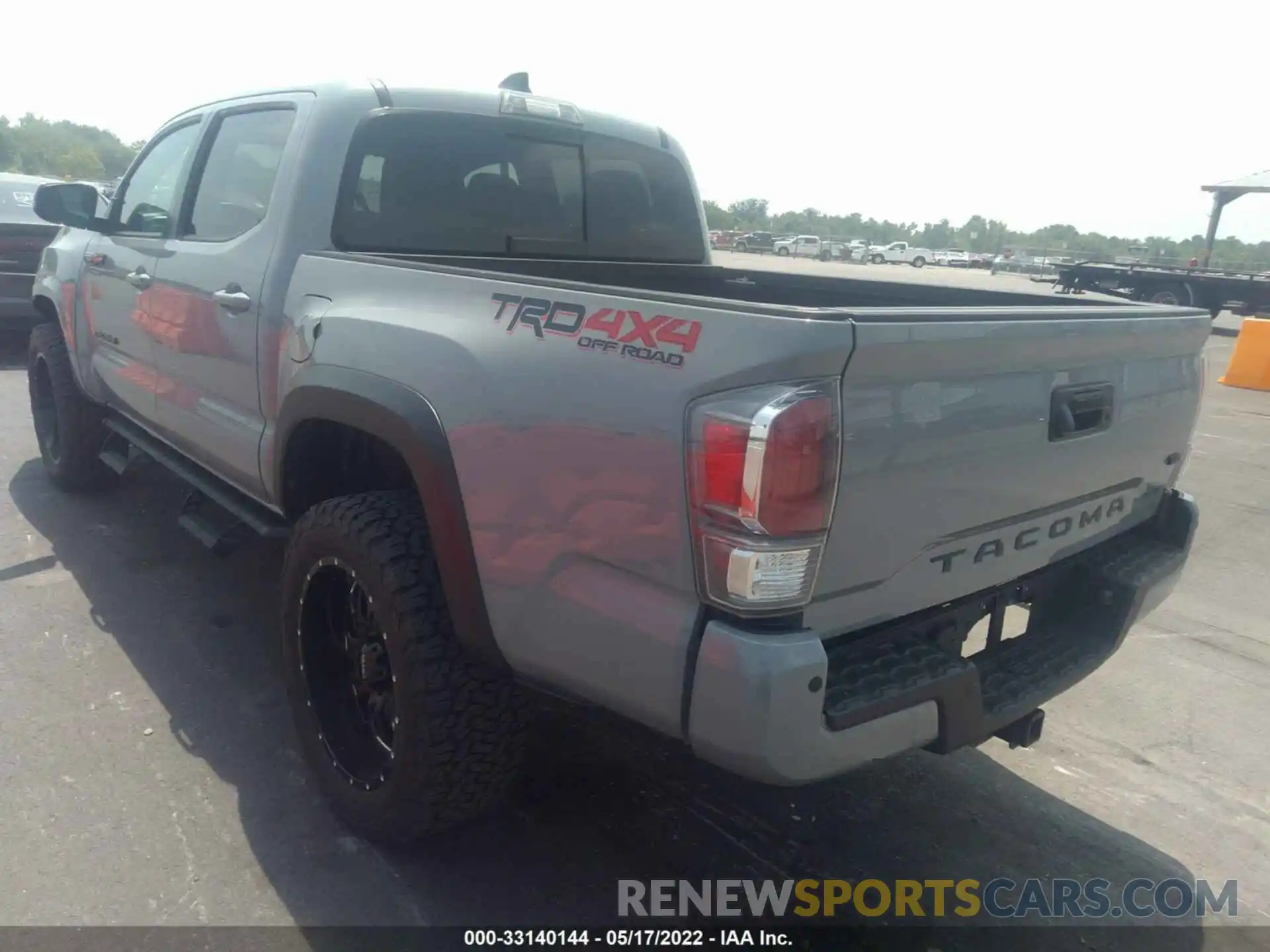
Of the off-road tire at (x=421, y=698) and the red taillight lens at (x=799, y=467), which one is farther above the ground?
the red taillight lens at (x=799, y=467)

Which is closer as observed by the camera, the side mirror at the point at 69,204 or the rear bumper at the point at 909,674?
the rear bumper at the point at 909,674

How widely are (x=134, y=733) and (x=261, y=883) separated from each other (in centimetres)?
95

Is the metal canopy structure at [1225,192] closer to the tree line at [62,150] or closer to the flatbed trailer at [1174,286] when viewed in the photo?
the flatbed trailer at [1174,286]

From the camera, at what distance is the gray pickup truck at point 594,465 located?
1.84m

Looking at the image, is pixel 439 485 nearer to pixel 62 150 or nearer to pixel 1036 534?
pixel 1036 534

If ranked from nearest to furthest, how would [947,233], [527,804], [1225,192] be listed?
[527,804] < [1225,192] < [947,233]

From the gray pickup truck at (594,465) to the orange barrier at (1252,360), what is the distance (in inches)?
438

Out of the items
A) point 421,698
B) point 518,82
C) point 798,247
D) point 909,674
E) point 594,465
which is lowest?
point 798,247

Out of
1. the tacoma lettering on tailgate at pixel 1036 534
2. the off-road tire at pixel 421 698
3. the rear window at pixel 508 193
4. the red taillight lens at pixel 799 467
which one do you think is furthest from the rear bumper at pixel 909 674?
the rear window at pixel 508 193

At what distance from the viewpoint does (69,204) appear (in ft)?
14.5

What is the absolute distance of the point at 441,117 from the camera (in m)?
3.40

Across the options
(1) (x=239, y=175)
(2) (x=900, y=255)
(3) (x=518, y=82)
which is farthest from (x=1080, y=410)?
(2) (x=900, y=255)

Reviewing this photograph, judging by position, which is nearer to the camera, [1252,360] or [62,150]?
[1252,360]

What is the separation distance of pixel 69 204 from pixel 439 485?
3.22m
